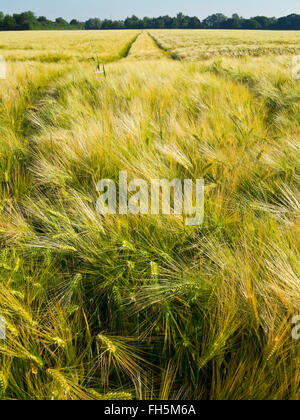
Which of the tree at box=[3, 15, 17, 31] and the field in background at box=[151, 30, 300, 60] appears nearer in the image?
the field in background at box=[151, 30, 300, 60]

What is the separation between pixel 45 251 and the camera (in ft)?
2.89

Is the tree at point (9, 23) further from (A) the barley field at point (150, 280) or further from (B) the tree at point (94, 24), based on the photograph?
(A) the barley field at point (150, 280)

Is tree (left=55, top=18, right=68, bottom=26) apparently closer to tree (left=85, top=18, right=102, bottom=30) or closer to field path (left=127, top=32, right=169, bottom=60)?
tree (left=85, top=18, right=102, bottom=30)

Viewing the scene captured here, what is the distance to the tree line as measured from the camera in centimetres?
5759

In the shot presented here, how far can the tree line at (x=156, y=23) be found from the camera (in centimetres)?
5759

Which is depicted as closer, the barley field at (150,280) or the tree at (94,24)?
the barley field at (150,280)

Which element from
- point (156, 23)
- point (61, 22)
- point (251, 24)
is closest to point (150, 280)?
point (251, 24)

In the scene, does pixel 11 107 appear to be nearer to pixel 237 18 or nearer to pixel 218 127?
pixel 218 127

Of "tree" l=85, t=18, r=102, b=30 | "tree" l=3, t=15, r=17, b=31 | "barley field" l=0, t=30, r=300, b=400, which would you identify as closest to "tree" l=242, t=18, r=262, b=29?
"tree" l=85, t=18, r=102, b=30

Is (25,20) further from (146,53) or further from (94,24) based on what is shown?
(146,53)

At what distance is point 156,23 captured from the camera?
74.9 m

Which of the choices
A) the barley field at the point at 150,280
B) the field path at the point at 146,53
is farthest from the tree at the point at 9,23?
the barley field at the point at 150,280
